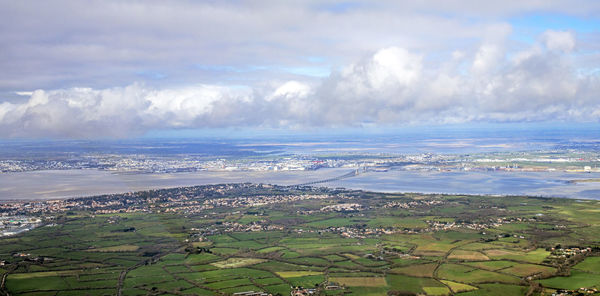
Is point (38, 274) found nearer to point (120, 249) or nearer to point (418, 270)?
point (120, 249)

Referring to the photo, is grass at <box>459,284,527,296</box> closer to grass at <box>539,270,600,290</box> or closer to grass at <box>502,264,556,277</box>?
grass at <box>539,270,600,290</box>

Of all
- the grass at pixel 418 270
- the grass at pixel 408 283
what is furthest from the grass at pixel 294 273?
the grass at pixel 418 270

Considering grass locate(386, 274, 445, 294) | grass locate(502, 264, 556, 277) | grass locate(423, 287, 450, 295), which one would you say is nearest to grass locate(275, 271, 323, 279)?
grass locate(386, 274, 445, 294)

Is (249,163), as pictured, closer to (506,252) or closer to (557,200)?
(557,200)

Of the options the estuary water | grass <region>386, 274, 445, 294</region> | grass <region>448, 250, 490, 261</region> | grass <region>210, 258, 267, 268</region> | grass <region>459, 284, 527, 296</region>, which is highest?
the estuary water

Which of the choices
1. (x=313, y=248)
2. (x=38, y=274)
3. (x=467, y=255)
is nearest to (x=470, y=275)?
(x=467, y=255)

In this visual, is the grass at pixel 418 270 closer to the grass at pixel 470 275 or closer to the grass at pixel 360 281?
the grass at pixel 470 275
